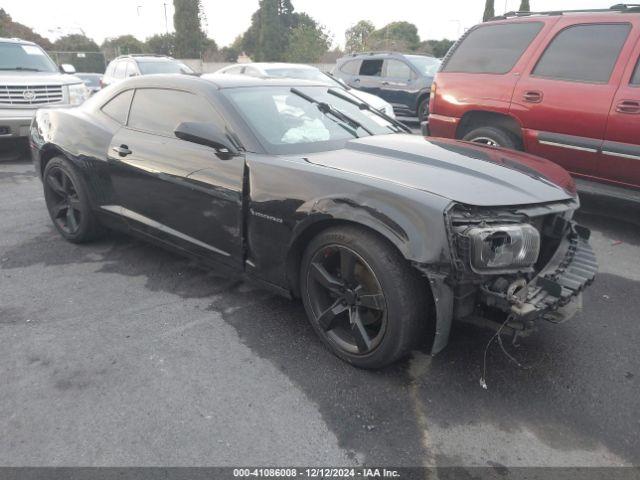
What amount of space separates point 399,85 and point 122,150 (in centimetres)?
868

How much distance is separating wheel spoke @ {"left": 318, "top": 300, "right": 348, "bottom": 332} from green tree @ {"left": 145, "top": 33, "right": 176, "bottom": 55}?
48.6 metres

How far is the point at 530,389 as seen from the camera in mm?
2543

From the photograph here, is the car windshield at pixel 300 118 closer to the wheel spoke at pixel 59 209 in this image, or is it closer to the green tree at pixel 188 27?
the wheel spoke at pixel 59 209

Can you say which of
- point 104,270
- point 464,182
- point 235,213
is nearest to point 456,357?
point 464,182

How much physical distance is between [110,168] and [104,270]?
82cm

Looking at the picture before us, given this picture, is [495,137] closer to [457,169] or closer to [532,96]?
[532,96]

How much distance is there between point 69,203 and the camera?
4445 mm

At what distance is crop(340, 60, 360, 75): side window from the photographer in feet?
40.1

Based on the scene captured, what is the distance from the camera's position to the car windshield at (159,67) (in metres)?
12.0

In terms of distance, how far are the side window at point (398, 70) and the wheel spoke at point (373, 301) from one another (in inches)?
384

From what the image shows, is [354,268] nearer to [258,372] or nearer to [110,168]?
[258,372]

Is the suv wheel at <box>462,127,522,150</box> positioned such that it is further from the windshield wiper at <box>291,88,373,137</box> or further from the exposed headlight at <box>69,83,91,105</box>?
the exposed headlight at <box>69,83,91,105</box>

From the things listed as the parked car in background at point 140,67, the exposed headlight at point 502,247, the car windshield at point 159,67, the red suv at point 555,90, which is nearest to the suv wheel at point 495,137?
the red suv at point 555,90

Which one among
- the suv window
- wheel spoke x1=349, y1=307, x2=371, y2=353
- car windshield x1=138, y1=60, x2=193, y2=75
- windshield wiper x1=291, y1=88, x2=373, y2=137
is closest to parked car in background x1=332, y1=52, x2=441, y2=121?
car windshield x1=138, y1=60, x2=193, y2=75
